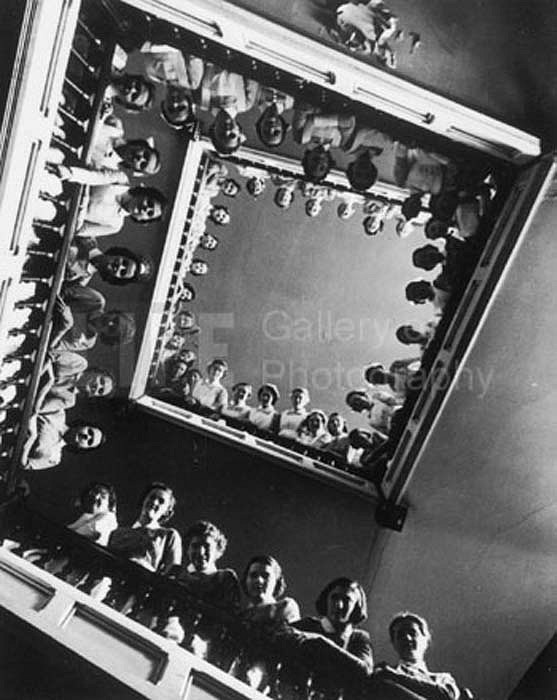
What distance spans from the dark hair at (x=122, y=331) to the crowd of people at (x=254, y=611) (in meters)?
2.11

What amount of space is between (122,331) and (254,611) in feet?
12.5

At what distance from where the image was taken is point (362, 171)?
18.4 feet

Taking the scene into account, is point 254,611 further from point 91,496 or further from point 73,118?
point 73,118

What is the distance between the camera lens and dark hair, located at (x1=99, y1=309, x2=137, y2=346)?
23.4 feet

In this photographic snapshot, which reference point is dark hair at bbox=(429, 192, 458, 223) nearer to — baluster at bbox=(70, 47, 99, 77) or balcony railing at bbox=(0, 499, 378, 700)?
baluster at bbox=(70, 47, 99, 77)

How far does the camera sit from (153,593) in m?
4.44

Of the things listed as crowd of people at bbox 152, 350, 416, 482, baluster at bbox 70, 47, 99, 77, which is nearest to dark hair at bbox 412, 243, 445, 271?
crowd of people at bbox 152, 350, 416, 482

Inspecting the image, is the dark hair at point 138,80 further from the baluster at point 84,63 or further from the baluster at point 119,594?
the baluster at point 119,594

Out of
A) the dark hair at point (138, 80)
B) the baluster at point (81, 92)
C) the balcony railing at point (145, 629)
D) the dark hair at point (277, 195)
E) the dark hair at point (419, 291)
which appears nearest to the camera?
the balcony railing at point (145, 629)

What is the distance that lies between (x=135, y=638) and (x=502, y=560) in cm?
422

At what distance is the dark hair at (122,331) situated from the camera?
714 centimetres

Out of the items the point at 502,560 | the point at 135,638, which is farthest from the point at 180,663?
the point at 502,560

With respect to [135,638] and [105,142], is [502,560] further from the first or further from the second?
[105,142]

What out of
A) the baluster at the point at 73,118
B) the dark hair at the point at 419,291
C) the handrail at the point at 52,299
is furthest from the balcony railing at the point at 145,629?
the dark hair at the point at 419,291
